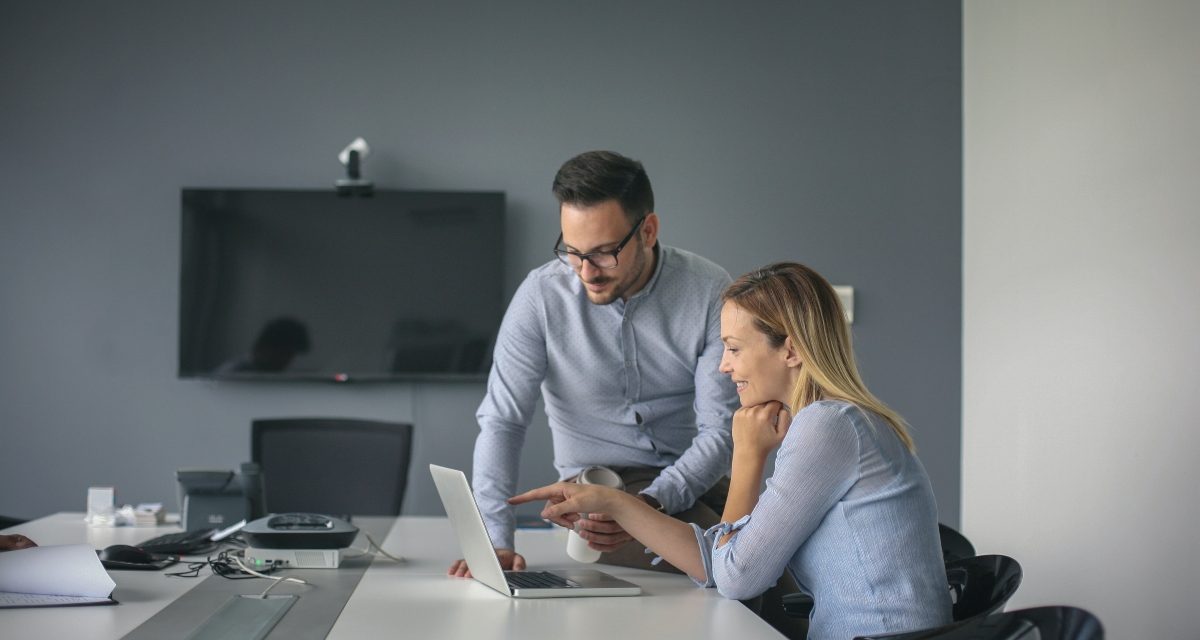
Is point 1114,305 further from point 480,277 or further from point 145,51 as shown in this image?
point 145,51

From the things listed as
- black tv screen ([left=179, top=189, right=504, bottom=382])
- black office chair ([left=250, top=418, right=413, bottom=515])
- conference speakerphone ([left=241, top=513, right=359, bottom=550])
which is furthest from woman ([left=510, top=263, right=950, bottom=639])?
black tv screen ([left=179, top=189, right=504, bottom=382])

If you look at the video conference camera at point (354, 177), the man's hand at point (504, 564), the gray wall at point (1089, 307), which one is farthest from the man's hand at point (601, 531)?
the video conference camera at point (354, 177)

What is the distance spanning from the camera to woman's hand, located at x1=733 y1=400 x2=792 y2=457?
211cm

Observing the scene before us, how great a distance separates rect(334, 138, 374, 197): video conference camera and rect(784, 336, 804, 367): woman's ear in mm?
3072

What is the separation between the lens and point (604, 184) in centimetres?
246

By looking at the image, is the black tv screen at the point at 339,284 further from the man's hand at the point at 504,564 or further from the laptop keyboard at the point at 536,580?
the laptop keyboard at the point at 536,580

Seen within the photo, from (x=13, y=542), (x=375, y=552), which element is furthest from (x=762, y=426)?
(x=13, y=542)

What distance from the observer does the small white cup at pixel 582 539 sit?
83.7 inches

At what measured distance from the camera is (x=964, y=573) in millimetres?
1964

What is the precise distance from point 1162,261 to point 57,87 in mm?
4371

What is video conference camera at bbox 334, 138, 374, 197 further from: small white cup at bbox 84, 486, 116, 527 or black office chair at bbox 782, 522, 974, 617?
black office chair at bbox 782, 522, 974, 617

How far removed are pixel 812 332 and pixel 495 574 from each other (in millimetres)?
702

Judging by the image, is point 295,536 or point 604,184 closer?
point 295,536

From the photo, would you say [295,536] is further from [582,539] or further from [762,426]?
[762,426]
